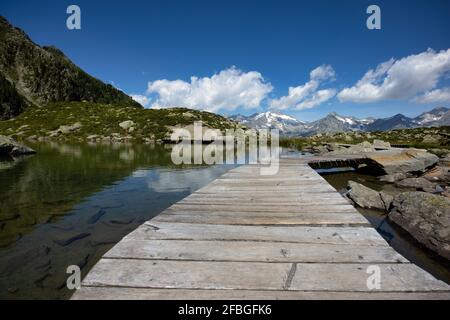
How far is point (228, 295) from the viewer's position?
264 centimetres

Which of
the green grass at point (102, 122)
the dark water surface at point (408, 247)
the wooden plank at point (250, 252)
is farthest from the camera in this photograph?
the green grass at point (102, 122)

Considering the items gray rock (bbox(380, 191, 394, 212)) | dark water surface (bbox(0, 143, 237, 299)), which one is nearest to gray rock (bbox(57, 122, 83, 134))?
dark water surface (bbox(0, 143, 237, 299))

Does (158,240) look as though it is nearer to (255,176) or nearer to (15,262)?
(15,262)

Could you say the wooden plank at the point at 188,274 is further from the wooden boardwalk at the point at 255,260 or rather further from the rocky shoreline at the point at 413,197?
the rocky shoreline at the point at 413,197

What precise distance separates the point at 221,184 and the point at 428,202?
18.0ft

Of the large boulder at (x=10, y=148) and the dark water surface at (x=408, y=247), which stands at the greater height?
the large boulder at (x=10, y=148)

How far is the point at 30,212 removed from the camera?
871 centimetres

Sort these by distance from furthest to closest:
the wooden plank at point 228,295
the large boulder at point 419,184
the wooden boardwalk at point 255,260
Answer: the large boulder at point 419,184 → the wooden boardwalk at point 255,260 → the wooden plank at point 228,295

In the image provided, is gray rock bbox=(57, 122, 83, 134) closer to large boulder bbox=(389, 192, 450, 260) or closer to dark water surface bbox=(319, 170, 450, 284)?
dark water surface bbox=(319, 170, 450, 284)

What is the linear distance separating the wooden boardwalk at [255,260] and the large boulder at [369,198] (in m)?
5.15

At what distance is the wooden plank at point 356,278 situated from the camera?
2.68 m

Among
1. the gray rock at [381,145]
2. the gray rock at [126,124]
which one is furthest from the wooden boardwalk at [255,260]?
the gray rock at [126,124]

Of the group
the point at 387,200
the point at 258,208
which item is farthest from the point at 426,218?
the point at 258,208
